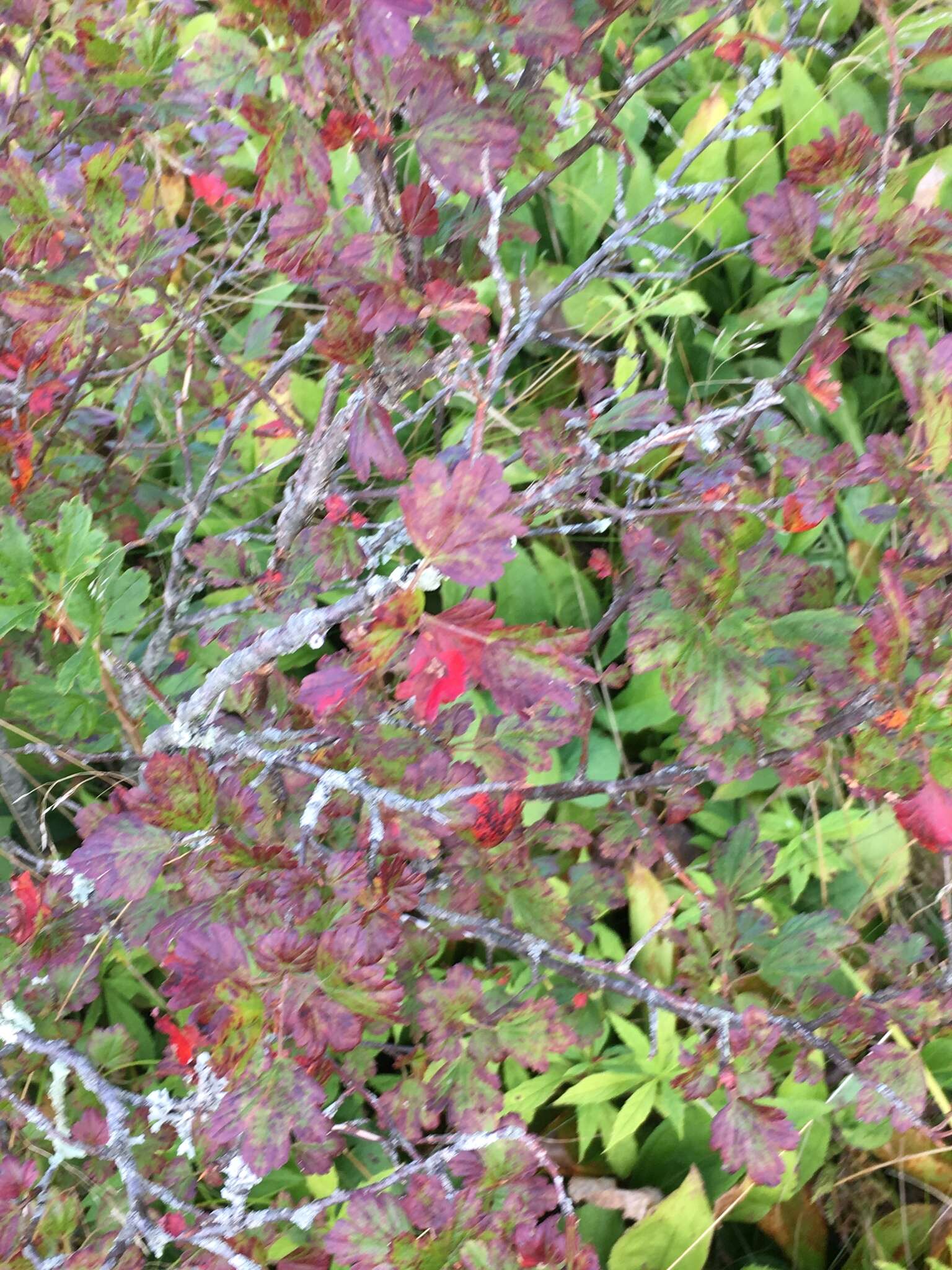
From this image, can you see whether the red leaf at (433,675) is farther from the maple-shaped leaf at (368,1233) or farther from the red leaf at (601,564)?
the red leaf at (601,564)

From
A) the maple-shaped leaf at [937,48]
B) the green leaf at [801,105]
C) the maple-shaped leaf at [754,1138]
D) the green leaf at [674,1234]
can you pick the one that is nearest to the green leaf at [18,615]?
the maple-shaped leaf at [754,1138]

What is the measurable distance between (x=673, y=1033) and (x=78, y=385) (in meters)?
1.00

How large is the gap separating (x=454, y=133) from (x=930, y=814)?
58 centimetres

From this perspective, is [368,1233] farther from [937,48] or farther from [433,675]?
[937,48]

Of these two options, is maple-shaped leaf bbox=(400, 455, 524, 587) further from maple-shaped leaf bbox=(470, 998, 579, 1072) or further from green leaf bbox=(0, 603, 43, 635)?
maple-shaped leaf bbox=(470, 998, 579, 1072)

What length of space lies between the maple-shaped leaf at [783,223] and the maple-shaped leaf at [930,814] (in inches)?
17.0

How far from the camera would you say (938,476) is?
0.82 metres

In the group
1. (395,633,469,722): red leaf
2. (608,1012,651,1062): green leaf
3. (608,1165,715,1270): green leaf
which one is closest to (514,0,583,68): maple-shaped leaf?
(395,633,469,722): red leaf

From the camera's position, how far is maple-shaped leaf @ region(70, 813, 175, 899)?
2.08 feet

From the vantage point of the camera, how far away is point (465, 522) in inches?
19.2

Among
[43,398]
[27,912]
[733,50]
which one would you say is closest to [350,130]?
[733,50]

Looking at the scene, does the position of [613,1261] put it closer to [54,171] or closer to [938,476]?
[938,476]

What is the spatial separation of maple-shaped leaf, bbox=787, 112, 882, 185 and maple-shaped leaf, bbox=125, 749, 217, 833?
2.20ft

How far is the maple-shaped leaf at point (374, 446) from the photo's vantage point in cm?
66
